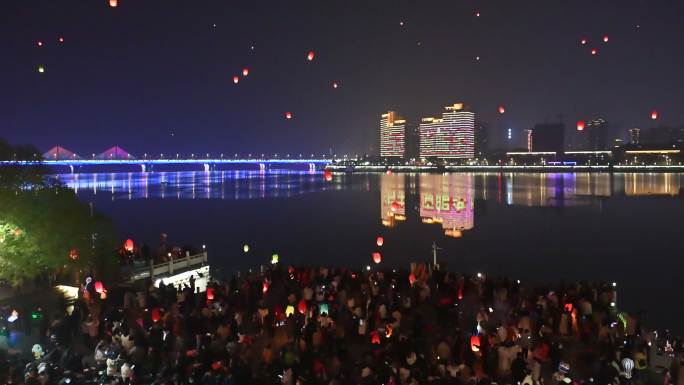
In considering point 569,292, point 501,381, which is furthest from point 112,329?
point 569,292

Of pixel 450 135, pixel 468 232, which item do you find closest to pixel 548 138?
pixel 450 135

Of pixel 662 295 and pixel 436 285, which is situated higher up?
pixel 436 285

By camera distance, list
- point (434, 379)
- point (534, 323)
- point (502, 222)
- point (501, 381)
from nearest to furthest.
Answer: point (434, 379)
point (501, 381)
point (534, 323)
point (502, 222)

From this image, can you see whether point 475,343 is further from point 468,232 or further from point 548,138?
point 548,138

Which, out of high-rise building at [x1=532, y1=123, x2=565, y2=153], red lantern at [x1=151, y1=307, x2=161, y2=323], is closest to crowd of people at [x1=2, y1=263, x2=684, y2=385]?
red lantern at [x1=151, y1=307, x2=161, y2=323]

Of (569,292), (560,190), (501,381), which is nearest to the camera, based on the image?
(501,381)

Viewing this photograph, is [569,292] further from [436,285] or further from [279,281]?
[279,281]
